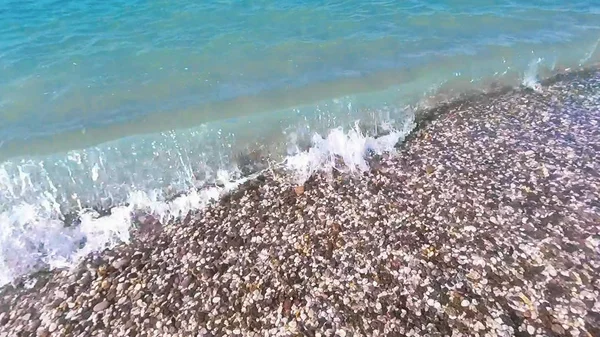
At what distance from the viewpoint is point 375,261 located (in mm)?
8492

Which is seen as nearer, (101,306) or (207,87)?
(101,306)

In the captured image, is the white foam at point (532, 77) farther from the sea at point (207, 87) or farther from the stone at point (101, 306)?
the stone at point (101, 306)

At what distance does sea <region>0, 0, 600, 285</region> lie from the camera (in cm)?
1072

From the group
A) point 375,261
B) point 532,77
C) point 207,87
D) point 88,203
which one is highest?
point 207,87

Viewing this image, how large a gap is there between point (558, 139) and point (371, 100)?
5152mm

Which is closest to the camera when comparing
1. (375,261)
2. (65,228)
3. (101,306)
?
(101,306)

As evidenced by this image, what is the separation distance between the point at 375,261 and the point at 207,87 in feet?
28.5

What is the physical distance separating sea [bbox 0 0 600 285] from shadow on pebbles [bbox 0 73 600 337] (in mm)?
922

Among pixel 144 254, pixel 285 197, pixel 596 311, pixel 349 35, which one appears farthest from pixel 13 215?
pixel 349 35

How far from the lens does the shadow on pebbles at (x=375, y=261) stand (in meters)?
7.48

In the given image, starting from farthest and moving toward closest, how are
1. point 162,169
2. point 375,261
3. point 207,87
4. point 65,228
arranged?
point 207,87 → point 162,169 → point 65,228 → point 375,261

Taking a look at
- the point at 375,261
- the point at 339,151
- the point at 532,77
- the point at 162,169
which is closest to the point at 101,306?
the point at 162,169

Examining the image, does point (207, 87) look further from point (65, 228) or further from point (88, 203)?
point (65, 228)

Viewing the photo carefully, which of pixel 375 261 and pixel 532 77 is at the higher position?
pixel 532 77
